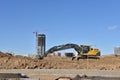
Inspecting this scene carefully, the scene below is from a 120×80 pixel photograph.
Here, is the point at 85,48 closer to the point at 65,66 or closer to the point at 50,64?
the point at 65,66

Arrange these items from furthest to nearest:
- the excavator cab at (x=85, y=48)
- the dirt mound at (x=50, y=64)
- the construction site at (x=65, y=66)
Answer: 1. the excavator cab at (x=85, y=48)
2. the dirt mound at (x=50, y=64)
3. the construction site at (x=65, y=66)

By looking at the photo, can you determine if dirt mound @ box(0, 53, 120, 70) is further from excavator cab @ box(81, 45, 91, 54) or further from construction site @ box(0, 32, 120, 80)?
excavator cab @ box(81, 45, 91, 54)

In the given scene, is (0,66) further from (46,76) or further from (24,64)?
(46,76)

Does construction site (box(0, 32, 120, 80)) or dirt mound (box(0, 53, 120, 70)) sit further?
dirt mound (box(0, 53, 120, 70))

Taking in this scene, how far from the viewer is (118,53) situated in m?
65.9

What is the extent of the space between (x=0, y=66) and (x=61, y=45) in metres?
12.4

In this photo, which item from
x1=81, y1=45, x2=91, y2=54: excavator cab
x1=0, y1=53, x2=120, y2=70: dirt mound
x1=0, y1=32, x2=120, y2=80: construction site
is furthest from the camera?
x1=81, y1=45, x2=91, y2=54: excavator cab

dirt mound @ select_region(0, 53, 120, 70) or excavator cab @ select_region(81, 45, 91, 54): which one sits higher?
excavator cab @ select_region(81, 45, 91, 54)

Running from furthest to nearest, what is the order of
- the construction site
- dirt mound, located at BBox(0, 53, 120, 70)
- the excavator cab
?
the excavator cab < dirt mound, located at BBox(0, 53, 120, 70) < the construction site

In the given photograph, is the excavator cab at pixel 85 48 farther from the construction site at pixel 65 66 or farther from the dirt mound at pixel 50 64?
the dirt mound at pixel 50 64

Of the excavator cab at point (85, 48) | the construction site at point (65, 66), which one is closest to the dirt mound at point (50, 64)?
the construction site at point (65, 66)

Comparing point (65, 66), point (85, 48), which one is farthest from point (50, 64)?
point (85, 48)

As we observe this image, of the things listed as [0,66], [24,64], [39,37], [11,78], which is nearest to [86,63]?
[24,64]

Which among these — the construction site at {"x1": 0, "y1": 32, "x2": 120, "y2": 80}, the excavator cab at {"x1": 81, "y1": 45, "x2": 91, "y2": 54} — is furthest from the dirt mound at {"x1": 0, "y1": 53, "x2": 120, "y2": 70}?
the excavator cab at {"x1": 81, "y1": 45, "x2": 91, "y2": 54}
